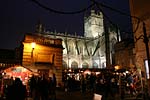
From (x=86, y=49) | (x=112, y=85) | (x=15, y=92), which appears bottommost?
(x=112, y=85)

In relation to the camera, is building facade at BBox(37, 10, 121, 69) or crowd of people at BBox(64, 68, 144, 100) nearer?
crowd of people at BBox(64, 68, 144, 100)

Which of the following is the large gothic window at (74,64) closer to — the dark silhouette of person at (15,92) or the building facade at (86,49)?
the building facade at (86,49)

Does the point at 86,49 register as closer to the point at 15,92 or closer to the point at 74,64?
the point at 74,64

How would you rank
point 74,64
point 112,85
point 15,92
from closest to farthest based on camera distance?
point 15,92
point 112,85
point 74,64

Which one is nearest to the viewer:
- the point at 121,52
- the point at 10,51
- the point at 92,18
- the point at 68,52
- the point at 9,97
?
the point at 9,97

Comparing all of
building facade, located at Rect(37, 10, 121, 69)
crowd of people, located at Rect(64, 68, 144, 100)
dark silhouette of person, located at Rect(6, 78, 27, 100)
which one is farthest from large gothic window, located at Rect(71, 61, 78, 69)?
dark silhouette of person, located at Rect(6, 78, 27, 100)

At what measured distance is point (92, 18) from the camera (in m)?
96.3

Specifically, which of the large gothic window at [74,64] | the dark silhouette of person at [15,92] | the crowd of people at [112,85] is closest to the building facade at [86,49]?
the large gothic window at [74,64]

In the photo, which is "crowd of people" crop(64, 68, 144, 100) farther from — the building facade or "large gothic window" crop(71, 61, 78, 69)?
"large gothic window" crop(71, 61, 78, 69)

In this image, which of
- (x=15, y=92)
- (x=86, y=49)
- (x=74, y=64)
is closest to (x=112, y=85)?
(x=15, y=92)

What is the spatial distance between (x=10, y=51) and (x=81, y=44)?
5227 centimetres

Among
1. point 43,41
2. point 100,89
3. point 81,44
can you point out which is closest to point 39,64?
point 43,41

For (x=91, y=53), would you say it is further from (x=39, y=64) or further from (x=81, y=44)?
(x=39, y=64)

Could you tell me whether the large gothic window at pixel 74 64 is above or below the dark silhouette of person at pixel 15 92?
above
